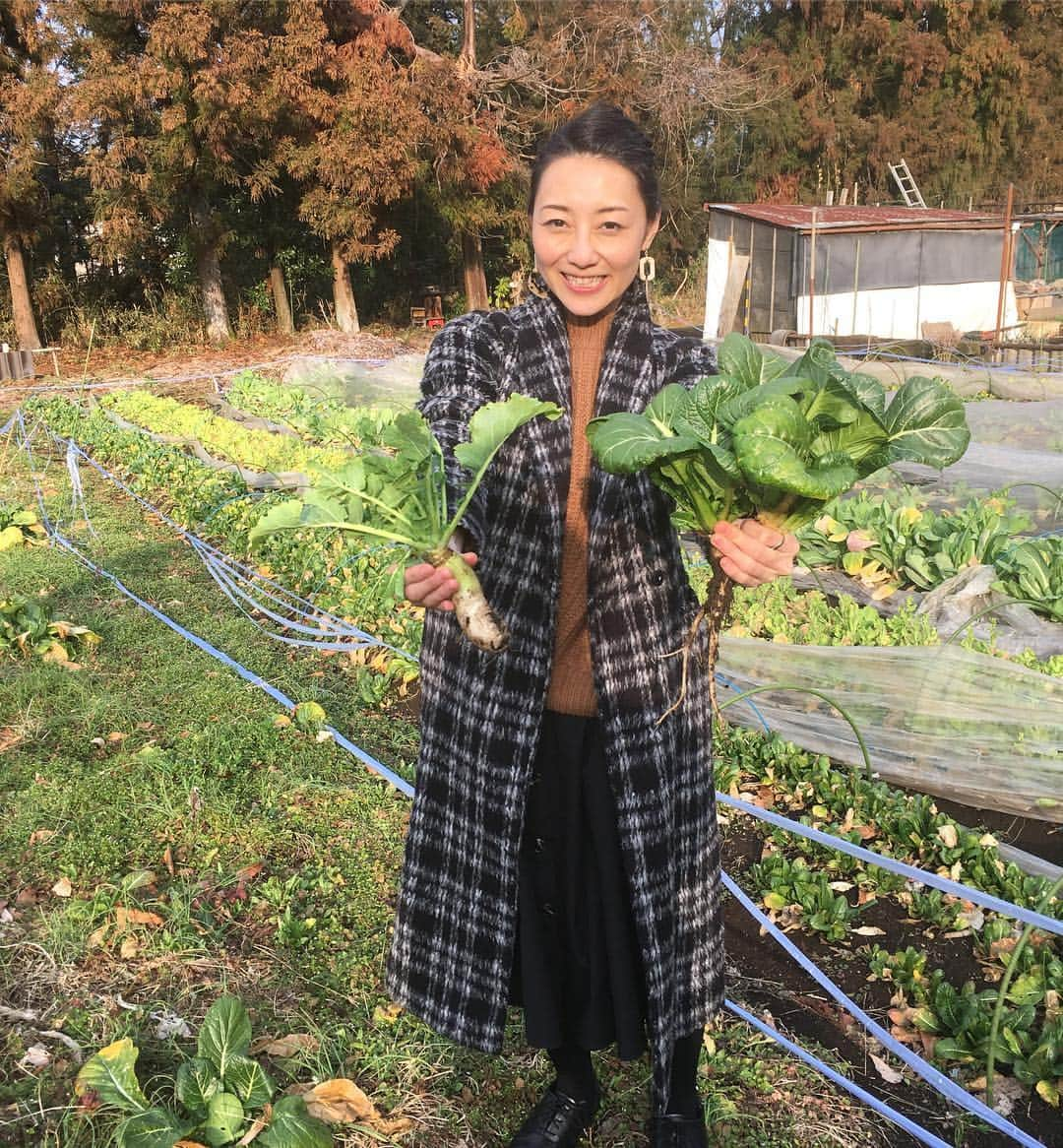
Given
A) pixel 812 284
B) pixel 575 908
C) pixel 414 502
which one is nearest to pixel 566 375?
pixel 414 502

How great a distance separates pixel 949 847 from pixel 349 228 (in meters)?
15.0

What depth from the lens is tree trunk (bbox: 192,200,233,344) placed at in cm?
1571

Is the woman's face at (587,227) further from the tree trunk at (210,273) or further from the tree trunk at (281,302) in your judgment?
the tree trunk at (281,302)

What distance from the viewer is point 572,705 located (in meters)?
1.68

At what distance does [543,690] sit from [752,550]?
44 cm

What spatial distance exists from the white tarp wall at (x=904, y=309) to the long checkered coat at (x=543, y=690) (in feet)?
49.0

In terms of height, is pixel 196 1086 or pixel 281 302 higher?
pixel 281 302

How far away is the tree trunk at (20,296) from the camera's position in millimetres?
14852

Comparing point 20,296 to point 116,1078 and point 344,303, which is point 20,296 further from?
point 116,1078

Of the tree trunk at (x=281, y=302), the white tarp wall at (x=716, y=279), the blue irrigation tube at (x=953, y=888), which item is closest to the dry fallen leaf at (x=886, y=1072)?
the blue irrigation tube at (x=953, y=888)

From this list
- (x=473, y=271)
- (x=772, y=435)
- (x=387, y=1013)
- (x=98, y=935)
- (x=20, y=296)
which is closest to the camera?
(x=772, y=435)

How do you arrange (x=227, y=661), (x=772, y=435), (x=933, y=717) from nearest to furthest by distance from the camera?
(x=772, y=435) < (x=933, y=717) < (x=227, y=661)

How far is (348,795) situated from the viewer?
318cm

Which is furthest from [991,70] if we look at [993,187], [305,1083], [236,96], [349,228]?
[305,1083]
